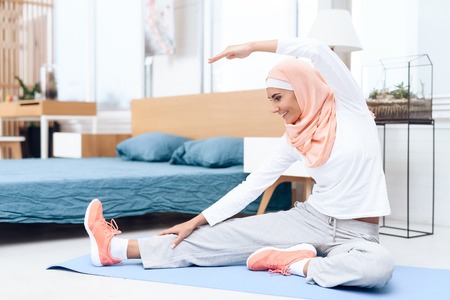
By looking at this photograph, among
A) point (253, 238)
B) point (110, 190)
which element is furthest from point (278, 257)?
point (110, 190)

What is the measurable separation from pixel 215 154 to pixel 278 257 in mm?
1589

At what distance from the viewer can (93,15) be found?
6.41 meters

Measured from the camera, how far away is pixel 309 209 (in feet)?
7.24

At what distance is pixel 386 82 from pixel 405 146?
0.46 m

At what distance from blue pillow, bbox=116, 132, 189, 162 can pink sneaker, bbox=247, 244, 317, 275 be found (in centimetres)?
215

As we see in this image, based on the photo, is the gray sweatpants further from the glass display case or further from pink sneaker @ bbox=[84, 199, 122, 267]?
the glass display case

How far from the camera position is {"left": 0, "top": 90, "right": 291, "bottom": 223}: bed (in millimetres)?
2865

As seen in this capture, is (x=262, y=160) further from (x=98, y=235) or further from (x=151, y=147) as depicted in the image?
(x=98, y=235)

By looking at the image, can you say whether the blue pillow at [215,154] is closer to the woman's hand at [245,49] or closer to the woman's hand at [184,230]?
the woman's hand at [184,230]

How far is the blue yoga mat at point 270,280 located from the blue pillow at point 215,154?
143 cm

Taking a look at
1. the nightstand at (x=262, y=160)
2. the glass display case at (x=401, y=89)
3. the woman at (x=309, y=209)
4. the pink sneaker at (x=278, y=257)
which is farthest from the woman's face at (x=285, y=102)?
the glass display case at (x=401, y=89)

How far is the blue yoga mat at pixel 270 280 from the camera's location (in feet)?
6.19

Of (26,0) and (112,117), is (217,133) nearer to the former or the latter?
(112,117)

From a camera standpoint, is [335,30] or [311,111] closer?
[311,111]
